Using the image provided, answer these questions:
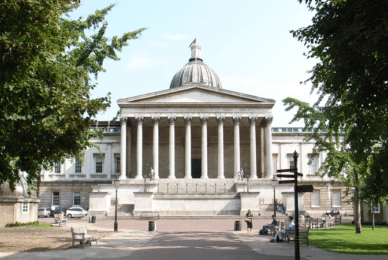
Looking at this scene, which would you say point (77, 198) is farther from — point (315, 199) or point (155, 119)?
point (315, 199)

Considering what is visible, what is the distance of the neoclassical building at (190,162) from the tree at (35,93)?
27257 mm

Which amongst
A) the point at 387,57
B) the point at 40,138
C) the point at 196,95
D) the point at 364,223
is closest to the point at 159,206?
the point at 196,95

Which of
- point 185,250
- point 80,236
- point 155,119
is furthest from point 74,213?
point 185,250

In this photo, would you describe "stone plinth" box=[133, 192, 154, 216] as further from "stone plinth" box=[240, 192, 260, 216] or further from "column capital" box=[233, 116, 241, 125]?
"column capital" box=[233, 116, 241, 125]

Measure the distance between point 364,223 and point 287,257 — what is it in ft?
82.5

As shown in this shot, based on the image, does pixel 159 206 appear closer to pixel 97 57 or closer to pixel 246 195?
pixel 246 195

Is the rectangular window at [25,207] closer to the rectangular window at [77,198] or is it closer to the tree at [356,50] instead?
the tree at [356,50]

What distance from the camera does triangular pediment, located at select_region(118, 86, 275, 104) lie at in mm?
51625

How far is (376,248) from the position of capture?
61.9ft

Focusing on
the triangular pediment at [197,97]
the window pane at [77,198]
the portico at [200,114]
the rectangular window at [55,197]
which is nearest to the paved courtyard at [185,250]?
the portico at [200,114]

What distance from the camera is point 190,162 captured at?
51.7m

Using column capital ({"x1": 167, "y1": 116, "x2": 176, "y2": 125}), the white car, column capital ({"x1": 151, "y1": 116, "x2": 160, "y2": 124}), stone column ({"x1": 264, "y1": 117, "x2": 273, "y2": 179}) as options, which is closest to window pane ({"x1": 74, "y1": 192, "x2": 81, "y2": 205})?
the white car

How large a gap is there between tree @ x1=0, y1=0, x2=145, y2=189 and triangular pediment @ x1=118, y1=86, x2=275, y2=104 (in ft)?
117

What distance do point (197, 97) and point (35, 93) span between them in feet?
127
